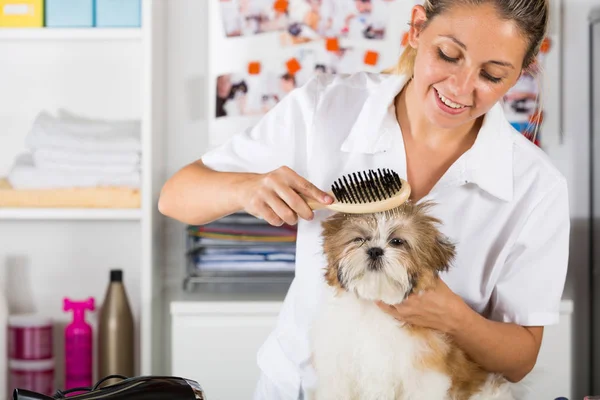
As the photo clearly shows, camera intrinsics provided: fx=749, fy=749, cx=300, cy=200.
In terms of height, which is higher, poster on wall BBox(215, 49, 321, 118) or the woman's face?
poster on wall BBox(215, 49, 321, 118)

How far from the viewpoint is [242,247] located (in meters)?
2.47

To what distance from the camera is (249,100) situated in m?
2.80

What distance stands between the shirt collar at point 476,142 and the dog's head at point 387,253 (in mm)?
184

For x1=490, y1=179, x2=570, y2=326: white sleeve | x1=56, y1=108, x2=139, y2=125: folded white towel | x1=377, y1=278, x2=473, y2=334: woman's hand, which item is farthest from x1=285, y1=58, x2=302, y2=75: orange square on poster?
x1=377, y1=278, x2=473, y2=334: woman's hand

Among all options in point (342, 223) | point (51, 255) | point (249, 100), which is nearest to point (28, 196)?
point (51, 255)

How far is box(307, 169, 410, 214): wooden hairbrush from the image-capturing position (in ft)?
3.56

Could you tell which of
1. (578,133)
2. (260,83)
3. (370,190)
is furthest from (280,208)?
(578,133)

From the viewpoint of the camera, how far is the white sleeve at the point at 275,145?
1.43 m

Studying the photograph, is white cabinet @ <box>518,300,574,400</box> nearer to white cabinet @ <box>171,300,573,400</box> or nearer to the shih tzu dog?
white cabinet @ <box>171,300,573,400</box>

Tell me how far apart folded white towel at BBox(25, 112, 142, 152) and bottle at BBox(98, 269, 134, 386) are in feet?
1.36

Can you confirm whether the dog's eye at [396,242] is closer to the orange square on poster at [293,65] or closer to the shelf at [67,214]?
the shelf at [67,214]

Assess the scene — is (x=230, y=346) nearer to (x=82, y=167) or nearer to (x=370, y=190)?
(x=82, y=167)

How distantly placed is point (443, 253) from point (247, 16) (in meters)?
1.84

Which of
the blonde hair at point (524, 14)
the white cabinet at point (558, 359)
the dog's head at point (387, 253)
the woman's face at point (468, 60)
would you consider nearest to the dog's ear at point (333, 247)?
the dog's head at point (387, 253)
